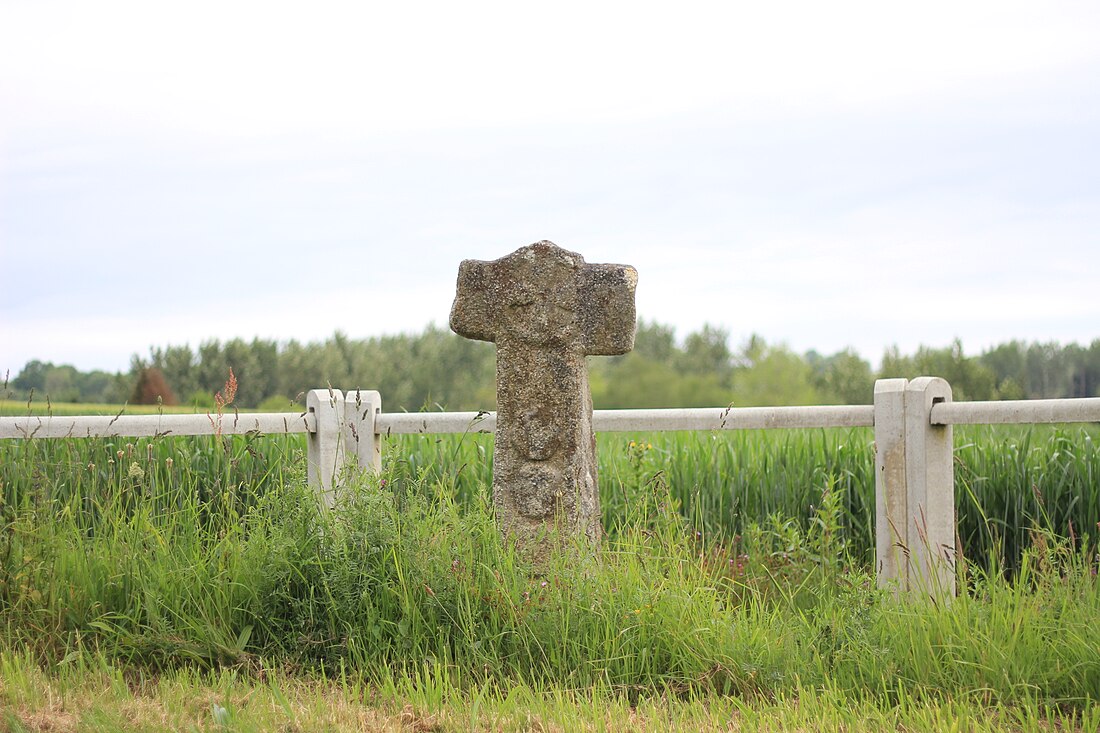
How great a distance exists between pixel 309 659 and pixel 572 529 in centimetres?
138

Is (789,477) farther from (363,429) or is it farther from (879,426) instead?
(363,429)

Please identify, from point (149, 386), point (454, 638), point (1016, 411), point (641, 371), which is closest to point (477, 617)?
point (454, 638)

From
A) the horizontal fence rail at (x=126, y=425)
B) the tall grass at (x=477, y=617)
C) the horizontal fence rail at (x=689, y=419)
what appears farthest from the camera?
the horizontal fence rail at (x=126, y=425)

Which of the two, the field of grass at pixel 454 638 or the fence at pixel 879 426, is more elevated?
the fence at pixel 879 426

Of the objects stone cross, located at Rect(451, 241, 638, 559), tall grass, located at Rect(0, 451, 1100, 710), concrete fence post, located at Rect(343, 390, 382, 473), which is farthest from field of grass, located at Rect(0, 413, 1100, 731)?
concrete fence post, located at Rect(343, 390, 382, 473)

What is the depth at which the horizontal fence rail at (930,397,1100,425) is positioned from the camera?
5082 mm

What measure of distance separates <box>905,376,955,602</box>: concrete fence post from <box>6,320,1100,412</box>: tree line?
62.0 ft

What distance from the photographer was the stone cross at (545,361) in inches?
191

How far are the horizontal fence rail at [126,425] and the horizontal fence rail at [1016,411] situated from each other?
3645 mm

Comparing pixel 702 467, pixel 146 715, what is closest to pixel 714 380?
pixel 702 467

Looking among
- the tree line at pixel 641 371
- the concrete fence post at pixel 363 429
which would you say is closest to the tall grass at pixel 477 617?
the concrete fence post at pixel 363 429

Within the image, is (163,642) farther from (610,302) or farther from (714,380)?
(714,380)

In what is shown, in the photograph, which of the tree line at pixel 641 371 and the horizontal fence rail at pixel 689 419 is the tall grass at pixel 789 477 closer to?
the horizontal fence rail at pixel 689 419

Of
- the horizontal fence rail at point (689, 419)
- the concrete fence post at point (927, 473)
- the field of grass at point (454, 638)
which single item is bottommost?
the field of grass at point (454, 638)
